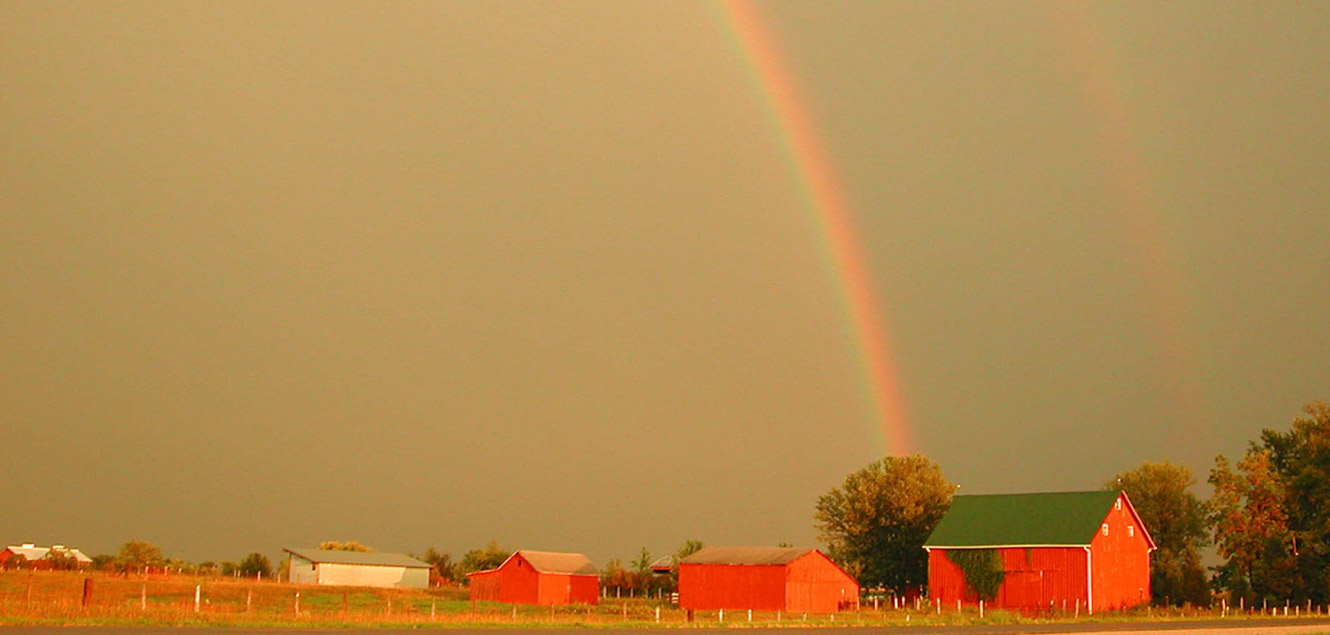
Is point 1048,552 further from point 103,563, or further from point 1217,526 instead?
point 103,563

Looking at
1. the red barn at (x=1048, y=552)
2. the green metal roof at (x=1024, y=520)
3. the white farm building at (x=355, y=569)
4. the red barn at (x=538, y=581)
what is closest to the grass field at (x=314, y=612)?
the red barn at (x=538, y=581)

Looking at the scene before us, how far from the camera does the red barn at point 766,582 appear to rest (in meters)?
67.8

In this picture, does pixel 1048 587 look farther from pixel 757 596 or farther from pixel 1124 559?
pixel 757 596

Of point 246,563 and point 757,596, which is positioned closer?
point 757,596

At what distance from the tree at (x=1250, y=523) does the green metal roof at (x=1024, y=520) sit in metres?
11.7

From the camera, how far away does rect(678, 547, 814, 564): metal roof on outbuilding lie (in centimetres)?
6875

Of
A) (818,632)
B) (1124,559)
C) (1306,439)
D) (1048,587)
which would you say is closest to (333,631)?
(818,632)

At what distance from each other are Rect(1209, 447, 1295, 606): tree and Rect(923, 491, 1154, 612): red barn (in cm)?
708

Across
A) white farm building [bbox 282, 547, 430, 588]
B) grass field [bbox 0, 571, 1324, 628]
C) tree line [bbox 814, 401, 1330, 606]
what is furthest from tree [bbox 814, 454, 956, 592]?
white farm building [bbox 282, 547, 430, 588]

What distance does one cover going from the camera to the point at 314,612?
156 feet

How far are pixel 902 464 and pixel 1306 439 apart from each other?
28140mm

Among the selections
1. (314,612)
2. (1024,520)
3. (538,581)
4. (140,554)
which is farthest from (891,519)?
(140,554)

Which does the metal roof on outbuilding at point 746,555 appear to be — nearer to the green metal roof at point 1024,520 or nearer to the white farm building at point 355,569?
the green metal roof at point 1024,520

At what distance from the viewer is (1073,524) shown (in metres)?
69.4
